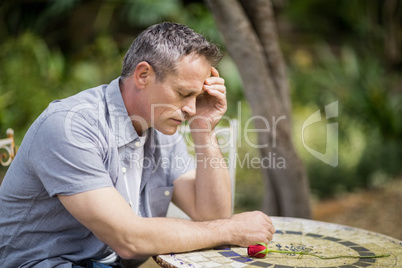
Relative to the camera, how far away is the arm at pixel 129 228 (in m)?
1.67

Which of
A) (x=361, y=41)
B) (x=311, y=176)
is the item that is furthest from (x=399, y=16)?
(x=311, y=176)

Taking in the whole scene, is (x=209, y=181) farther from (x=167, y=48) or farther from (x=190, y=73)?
(x=167, y=48)

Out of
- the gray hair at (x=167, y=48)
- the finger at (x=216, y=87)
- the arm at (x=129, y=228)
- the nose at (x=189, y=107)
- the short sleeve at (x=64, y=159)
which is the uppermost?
the gray hair at (x=167, y=48)

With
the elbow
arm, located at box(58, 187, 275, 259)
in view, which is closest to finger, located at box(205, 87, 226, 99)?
arm, located at box(58, 187, 275, 259)

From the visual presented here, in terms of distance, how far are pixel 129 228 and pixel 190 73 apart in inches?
25.7

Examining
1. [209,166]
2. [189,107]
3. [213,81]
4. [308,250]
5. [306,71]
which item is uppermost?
[306,71]

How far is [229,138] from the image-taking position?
108 inches

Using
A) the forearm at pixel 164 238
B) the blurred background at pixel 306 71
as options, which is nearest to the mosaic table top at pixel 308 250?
the forearm at pixel 164 238

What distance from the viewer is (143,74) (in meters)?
1.95

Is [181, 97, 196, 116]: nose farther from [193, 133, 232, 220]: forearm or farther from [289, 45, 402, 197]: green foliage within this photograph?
[289, 45, 402, 197]: green foliage

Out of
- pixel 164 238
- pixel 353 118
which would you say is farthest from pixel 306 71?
pixel 164 238

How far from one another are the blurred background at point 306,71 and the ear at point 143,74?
3.53m

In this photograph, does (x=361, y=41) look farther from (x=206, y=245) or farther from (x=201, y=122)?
(x=206, y=245)

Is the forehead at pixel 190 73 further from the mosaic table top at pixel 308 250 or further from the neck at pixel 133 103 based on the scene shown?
the mosaic table top at pixel 308 250
